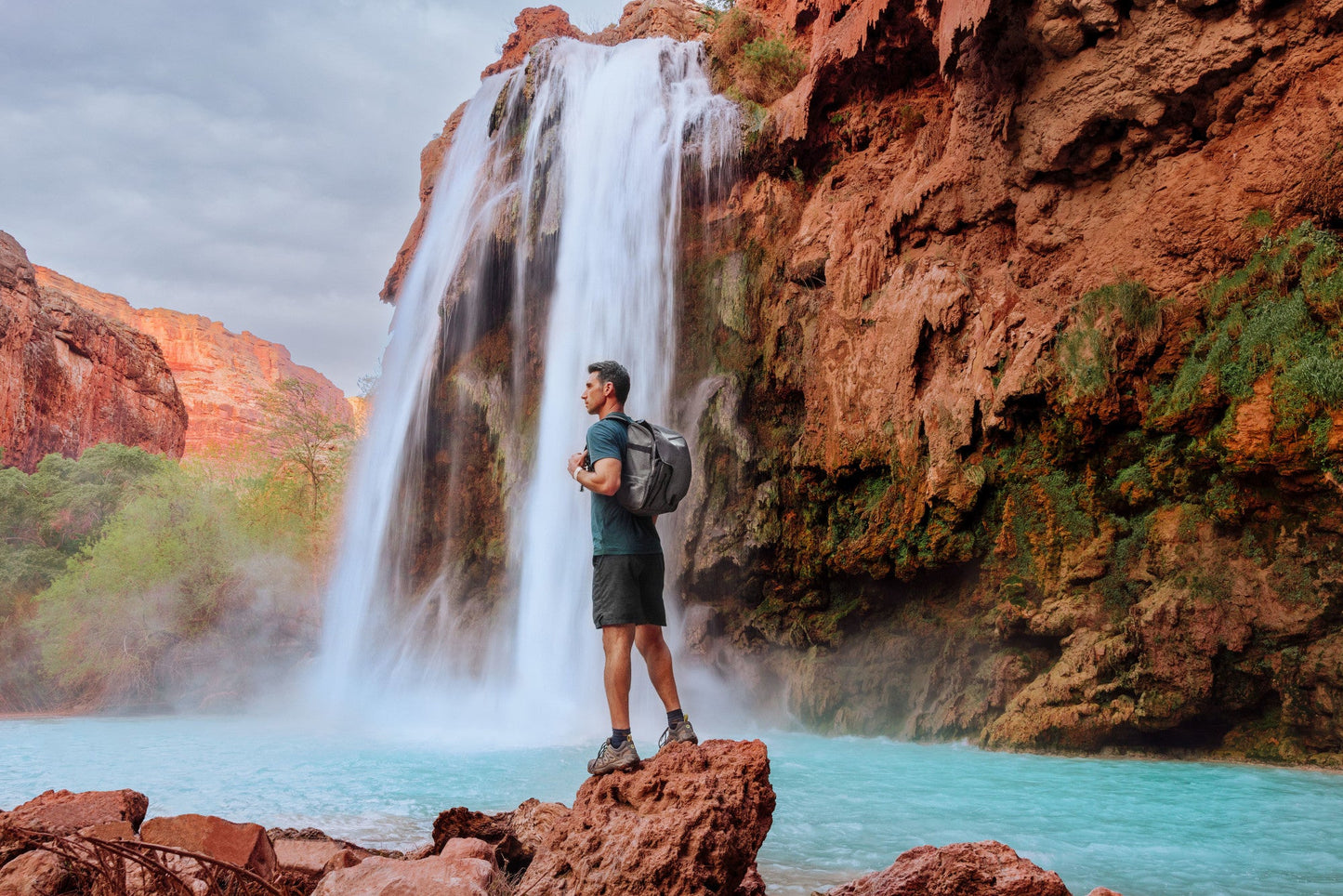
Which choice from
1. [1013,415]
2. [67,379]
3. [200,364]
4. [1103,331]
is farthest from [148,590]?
[200,364]

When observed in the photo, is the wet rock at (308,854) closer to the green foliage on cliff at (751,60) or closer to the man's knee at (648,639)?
the man's knee at (648,639)

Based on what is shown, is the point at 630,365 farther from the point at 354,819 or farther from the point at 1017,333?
the point at 354,819

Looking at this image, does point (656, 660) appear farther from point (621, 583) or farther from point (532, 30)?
A: point (532, 30)

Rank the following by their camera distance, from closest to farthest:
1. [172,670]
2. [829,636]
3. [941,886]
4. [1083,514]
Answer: [941,886]
[1083,514]
[829,636]
[172,670]

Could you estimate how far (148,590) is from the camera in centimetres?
1994

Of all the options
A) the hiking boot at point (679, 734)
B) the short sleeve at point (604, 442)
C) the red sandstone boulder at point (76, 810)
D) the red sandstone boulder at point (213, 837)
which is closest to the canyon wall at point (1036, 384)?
the hiking boot at point (679, 734)

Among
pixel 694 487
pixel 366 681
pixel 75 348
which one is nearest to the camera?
pixel 694 487

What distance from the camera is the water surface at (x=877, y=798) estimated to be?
437 centimetres

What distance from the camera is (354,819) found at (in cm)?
557

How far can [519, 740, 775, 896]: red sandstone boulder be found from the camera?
2.75m

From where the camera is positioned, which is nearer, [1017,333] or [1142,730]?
[1142,730]

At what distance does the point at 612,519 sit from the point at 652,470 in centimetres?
29

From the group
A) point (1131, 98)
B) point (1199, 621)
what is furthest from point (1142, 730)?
point (1131, 98)

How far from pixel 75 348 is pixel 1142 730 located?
39168 mm
